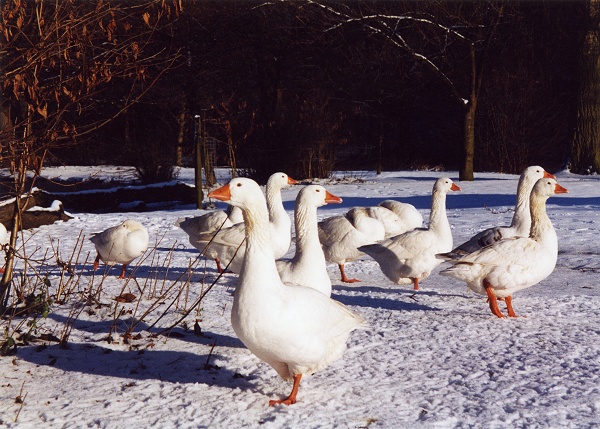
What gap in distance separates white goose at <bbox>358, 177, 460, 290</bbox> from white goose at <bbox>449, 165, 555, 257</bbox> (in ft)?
0.77

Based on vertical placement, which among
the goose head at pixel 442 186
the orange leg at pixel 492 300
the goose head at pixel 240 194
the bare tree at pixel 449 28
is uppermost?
the bare tree at pixel 449 28

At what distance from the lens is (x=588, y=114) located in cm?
2042

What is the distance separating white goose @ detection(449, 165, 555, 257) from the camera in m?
6.94

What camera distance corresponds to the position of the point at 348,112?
3102 centimetres

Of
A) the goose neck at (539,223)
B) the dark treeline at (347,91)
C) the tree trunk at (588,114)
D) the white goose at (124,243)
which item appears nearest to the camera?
the goose neck at (539,223)

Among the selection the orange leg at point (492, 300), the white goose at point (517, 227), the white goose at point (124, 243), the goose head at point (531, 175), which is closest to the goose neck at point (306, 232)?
the orange leg at point (492, 300)

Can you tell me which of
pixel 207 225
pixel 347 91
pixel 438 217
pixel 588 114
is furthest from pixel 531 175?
pixel 347 91

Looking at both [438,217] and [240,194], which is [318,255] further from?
[438,217]

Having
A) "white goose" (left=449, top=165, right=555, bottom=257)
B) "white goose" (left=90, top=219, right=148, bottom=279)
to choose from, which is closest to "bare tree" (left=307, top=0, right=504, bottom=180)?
"white goose" (left=449, top=165, right=555, bottom=257)

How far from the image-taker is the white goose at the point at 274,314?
365cm

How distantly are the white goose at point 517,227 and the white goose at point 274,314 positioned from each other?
275 centimetres

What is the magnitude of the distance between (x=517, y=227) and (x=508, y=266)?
1.79 meters

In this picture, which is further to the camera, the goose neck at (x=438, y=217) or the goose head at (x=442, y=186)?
the goose head at (x=442, y=186)

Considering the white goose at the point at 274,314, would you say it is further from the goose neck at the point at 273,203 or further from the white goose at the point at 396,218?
the white goose at the point at 396,218
